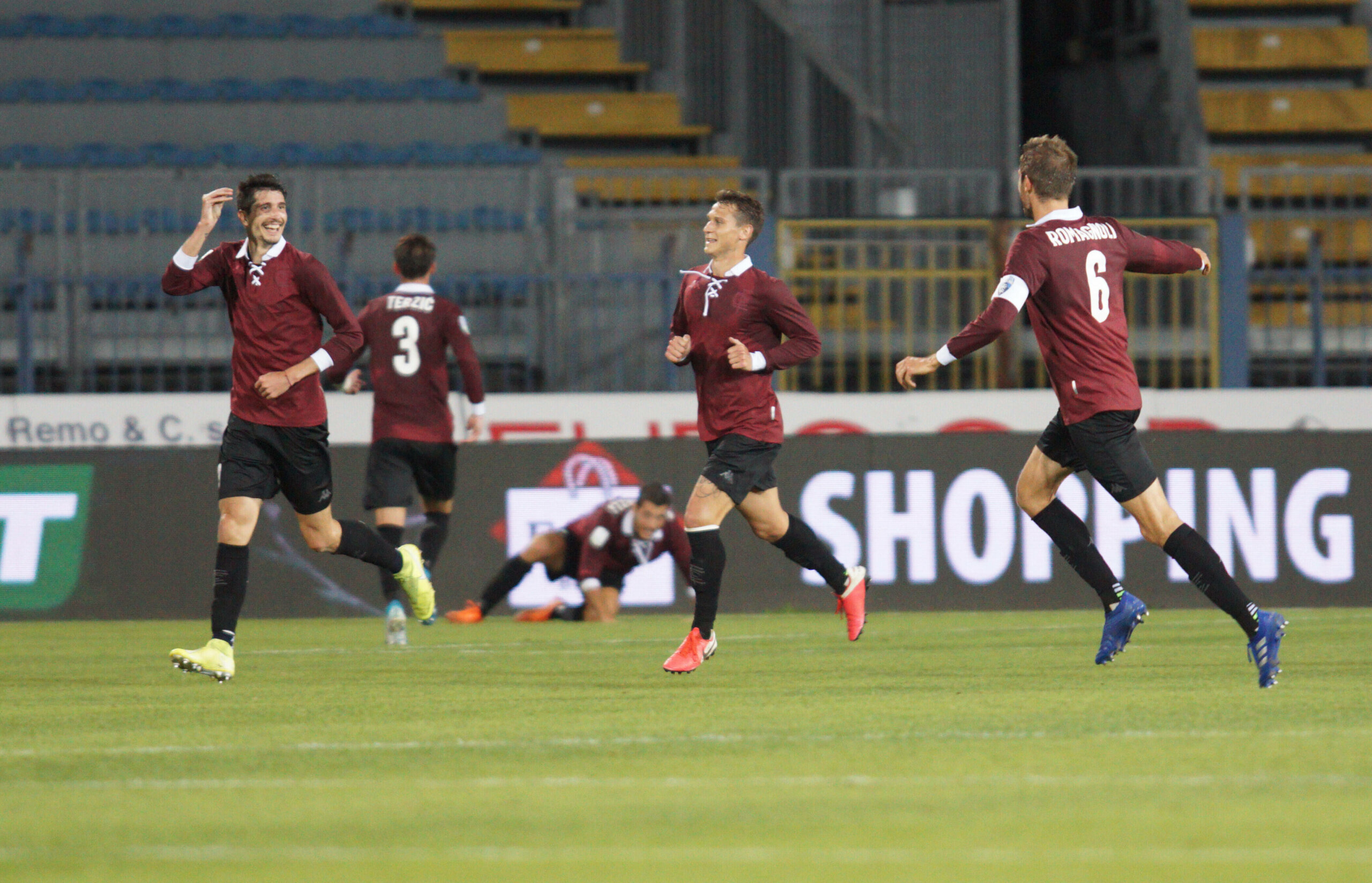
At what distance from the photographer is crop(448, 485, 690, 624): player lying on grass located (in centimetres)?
1186

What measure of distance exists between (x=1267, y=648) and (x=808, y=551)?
2405 millimetres

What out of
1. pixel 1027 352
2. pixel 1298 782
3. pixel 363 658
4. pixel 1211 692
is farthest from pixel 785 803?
pixel 1027 352

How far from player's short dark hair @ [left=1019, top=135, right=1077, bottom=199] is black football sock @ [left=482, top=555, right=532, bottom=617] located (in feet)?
18.5

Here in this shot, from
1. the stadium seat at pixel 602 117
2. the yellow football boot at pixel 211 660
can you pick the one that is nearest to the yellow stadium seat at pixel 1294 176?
the stadium seat at pixel 602 117

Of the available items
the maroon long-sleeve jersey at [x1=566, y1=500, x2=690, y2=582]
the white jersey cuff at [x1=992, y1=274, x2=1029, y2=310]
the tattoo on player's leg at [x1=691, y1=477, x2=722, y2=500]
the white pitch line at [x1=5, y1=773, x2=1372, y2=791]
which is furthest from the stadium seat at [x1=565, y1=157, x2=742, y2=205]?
the white pitch line at [x1=5, y1=773, x2=1372, y2=791]

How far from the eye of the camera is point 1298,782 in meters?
4.55

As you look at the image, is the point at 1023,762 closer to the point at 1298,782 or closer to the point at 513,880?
the point at 1298,782

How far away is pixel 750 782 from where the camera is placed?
15.3 ft

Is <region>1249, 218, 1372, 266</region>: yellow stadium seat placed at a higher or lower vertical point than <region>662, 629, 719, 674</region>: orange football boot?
higher

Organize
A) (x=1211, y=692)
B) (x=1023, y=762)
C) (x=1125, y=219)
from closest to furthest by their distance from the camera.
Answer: (x=1023, y=762) → (x=1211, y=692) → (x=1125, y=219)

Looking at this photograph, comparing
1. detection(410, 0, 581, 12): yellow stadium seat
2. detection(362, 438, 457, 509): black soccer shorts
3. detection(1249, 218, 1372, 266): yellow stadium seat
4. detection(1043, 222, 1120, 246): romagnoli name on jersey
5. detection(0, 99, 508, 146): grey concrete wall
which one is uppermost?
detection(410, 0, 581, 12): yellow stadium seat

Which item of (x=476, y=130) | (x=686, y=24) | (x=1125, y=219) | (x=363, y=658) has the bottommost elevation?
(x=363, y=658)

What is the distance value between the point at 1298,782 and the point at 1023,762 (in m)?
0.70

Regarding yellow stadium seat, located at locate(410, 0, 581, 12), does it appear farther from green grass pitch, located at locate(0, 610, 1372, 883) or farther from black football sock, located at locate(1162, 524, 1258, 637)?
black football sock, located at locate(1162, 524, 1258, 637)
